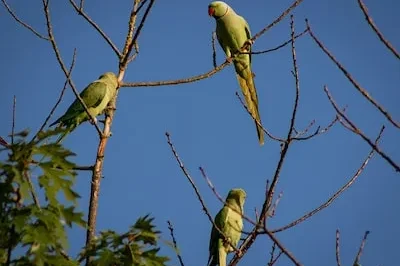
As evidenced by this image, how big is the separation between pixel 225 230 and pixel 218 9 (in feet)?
10.4

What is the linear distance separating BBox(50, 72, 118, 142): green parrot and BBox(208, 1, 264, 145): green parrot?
1342mm

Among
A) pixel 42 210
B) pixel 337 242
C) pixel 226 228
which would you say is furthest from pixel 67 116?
pixel 337 242

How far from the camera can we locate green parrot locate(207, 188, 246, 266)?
15.6ft

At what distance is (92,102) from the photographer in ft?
17.1

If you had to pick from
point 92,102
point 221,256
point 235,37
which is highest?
point 235,37

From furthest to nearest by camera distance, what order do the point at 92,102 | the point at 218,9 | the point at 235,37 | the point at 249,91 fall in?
the point at 218,9
the point at 235,37
the point at 249,91
the point at 92,102

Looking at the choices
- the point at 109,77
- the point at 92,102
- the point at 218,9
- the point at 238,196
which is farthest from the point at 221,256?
the point at 218,9

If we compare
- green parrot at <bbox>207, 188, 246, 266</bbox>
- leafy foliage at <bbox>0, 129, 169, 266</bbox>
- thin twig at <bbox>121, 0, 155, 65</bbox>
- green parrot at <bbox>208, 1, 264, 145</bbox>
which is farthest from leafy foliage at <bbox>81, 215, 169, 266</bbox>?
green parrot at <bbox>208, 1, 264, 145</bbox>

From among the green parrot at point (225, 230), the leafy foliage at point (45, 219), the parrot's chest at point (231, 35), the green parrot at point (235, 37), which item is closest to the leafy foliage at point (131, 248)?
the leafy foliage at point (45, 219)

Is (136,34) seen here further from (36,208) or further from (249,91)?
(249,91)

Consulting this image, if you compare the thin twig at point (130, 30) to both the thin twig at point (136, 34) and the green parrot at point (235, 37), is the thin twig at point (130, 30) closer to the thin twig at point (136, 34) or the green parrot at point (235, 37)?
the thin twig at point (136, 34)

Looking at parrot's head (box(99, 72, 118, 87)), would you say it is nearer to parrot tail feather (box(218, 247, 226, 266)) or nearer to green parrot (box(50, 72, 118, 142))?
green parrot (box(50, 72, 118, 142))

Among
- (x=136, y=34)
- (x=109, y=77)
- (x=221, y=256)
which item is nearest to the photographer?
(x=136, y=34)

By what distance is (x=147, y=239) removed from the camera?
2365 millimetres
